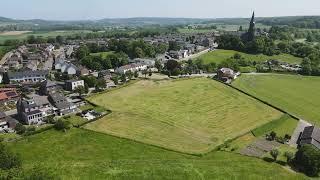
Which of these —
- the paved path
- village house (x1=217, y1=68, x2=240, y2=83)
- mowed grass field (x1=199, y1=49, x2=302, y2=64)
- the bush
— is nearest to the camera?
the paved path

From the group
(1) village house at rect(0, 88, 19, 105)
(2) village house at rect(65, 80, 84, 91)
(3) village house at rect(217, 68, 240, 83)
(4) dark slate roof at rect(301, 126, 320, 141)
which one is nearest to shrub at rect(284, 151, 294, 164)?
(4) dark slate roof at rect(301, 126, 320, 141)

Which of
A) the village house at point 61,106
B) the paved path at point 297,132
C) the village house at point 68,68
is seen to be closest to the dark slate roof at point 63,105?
the village house at point 61,106

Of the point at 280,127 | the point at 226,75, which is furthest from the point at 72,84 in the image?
the point at 280,127

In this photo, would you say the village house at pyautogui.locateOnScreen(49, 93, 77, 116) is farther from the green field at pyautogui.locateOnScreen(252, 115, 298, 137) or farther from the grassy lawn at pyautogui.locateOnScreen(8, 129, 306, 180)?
the green field at pyautogui.locateOnScreen(252, 115, 298, 137)

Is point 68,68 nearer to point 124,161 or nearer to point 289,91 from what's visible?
point 289,91

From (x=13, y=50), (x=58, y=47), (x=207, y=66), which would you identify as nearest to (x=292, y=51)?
(x=207, y=66)

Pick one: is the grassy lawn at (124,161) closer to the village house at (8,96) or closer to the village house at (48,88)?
the village house at (8,96)

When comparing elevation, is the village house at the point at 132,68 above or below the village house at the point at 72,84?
above

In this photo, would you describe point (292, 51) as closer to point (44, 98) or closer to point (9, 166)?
point (44, 98)
